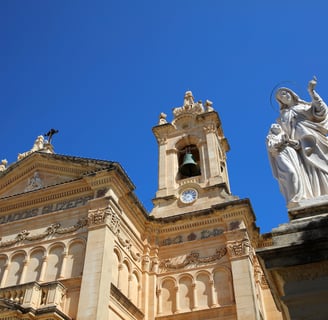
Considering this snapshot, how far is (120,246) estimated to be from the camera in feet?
58.6

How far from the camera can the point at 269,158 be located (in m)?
7.54

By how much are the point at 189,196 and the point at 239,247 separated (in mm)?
4752

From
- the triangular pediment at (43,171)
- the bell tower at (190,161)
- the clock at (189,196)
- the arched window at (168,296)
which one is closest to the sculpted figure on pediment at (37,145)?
the triangular pediment at (43,171)

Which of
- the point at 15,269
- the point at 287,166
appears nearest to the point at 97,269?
the point at 15,269

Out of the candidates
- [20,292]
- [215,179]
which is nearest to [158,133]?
[215,179]

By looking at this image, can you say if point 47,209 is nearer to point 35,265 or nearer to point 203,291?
point 35,265

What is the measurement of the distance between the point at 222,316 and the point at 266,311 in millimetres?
3367

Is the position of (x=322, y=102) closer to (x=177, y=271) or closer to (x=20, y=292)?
(x=20, y=292)

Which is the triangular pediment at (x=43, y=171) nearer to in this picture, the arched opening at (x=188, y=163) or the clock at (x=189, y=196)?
the clock at (x=189, y=196)

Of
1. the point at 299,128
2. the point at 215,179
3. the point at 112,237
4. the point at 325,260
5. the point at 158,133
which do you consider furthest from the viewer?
the point at 158,133

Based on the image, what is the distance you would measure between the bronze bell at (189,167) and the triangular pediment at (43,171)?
6474 millimetres

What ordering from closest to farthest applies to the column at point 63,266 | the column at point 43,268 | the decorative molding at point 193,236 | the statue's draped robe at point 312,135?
the statue's draped robe at point 312,135 → the column at point 63,266 → the column at point 43,268 → the decorative molding at point 193,236

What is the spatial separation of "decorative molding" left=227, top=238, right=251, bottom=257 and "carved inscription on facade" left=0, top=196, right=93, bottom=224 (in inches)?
269

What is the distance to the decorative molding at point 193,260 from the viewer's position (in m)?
19.4
